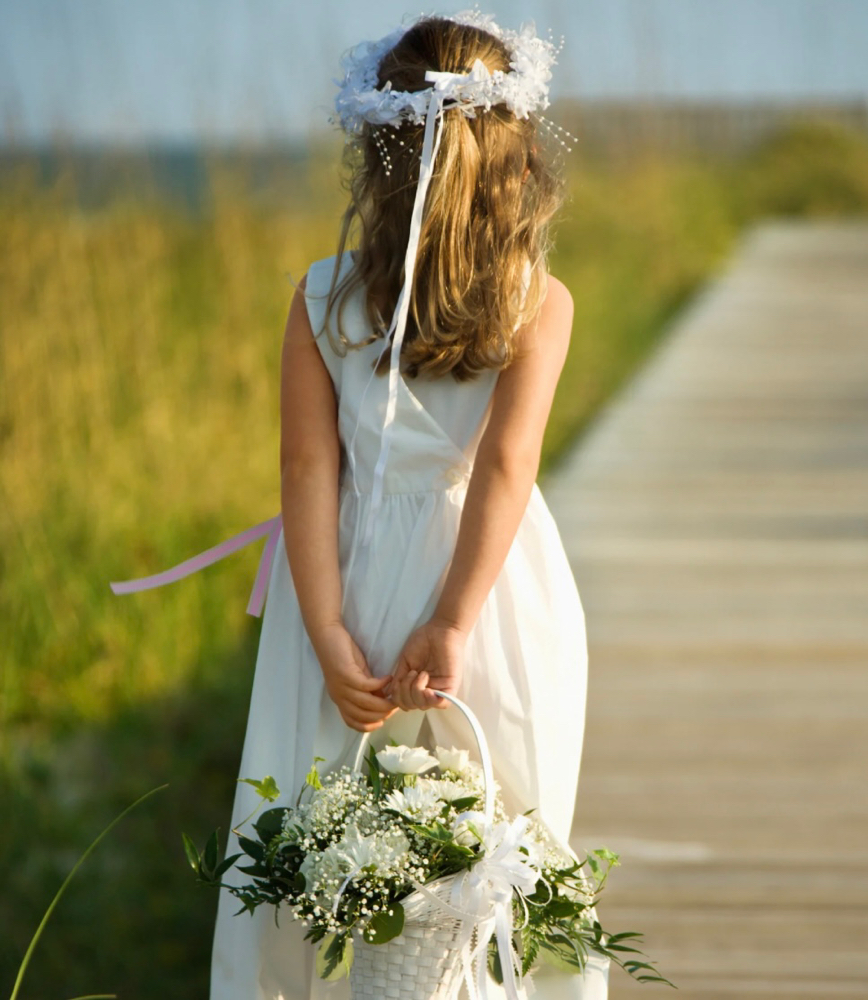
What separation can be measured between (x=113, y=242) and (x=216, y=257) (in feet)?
3.20

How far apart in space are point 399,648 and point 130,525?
2722 millimetres

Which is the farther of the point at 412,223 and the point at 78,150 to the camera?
the point at 78,150

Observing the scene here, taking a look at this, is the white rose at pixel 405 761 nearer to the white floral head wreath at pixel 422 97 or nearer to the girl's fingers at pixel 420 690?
the girl's fingers at pixel 420 690

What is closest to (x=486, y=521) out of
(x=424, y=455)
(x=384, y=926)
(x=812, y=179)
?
(x=424, y=455)

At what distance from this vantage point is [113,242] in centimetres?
507

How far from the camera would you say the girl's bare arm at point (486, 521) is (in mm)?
1545

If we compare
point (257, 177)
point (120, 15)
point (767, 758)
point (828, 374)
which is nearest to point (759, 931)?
point (767, 758)

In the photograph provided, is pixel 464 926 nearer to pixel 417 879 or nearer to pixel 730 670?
pixel 417 879

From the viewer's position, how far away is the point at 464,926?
4.52ft

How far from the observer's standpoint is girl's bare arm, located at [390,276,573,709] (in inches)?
60.8

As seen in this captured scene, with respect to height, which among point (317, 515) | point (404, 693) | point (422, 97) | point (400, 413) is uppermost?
point (422, 97)

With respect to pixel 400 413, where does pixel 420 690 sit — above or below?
below

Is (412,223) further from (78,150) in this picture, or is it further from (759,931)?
(78,150)

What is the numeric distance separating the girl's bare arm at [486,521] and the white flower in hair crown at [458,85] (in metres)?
0.27
